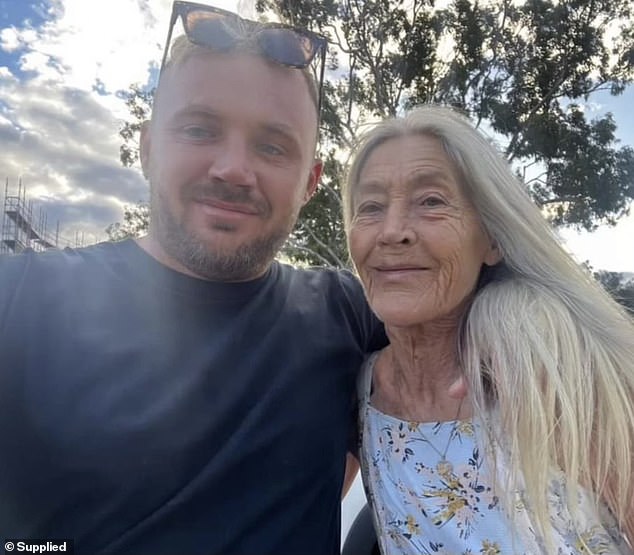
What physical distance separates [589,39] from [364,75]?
451 centimetres

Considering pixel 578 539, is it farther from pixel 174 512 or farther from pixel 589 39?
pixel 589 39

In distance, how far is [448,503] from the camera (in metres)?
1.47

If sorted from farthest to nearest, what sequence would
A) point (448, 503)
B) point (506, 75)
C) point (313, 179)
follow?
point (506, 75) → point (313, 179) → point (448, 503)

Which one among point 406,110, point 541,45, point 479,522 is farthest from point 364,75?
point 479,522

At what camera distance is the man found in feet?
4.29

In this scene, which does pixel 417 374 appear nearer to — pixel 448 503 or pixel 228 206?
pixel 448 503

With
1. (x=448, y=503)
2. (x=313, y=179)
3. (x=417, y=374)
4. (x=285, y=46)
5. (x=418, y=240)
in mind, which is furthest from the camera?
(x=313, y=179)

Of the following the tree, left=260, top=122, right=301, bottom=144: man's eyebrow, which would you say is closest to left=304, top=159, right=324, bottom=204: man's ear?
left=260, top=122, right=301, bottom=144: man's eyebrow

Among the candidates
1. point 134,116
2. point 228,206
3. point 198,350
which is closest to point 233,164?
point 228,206

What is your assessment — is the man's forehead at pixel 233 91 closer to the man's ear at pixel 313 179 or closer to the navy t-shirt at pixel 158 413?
the man's ear at pixel 313 179

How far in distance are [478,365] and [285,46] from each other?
1141 millimetres

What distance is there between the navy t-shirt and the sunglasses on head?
0.68 meters

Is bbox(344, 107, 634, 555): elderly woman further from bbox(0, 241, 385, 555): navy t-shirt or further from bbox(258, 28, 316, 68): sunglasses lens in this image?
bbox(258, 28, 316, 68): sunglasses lens
